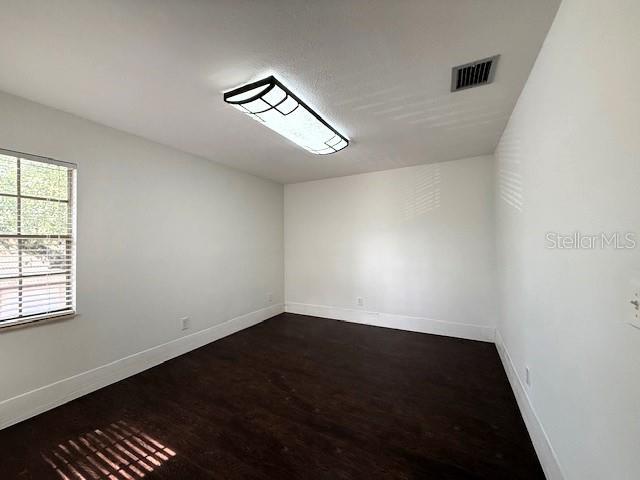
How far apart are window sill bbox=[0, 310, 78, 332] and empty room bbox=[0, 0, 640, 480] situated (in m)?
0.01

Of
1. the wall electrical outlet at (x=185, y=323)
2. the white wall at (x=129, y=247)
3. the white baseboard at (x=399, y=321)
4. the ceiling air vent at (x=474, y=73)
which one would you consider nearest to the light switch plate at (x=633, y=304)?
the ceiling air vent at (x=474, y=73)

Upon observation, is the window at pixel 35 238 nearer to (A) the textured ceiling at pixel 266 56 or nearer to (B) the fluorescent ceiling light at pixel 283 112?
(A) the textured ceiling at pixel 266 56

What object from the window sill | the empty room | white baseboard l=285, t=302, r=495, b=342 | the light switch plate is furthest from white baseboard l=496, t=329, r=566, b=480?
the window sill

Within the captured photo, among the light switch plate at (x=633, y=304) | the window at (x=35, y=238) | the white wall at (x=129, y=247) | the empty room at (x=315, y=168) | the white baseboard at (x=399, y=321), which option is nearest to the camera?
the light switch plate at (x=633, y=304)

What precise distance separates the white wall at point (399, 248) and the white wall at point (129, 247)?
1.29m

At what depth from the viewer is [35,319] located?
79.5 inches

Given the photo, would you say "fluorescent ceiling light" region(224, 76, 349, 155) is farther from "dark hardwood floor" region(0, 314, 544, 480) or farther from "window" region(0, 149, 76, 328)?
"dark hardwood floor" region(0, 314, 544, 480)

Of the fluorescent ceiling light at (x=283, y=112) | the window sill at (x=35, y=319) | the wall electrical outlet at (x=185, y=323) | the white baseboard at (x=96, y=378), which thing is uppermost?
the fluorescent ceiling light at (x=283, y=112)

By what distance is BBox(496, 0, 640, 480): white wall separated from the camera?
763 millimetres

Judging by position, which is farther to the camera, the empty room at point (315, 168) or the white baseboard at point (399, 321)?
the white baseboard at point (399, 321)

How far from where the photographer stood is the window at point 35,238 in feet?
6.30

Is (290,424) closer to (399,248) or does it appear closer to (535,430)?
(535,430)

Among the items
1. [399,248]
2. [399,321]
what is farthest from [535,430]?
[399,248]

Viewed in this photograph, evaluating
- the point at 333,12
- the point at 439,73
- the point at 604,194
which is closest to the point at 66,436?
the point at 333,12
